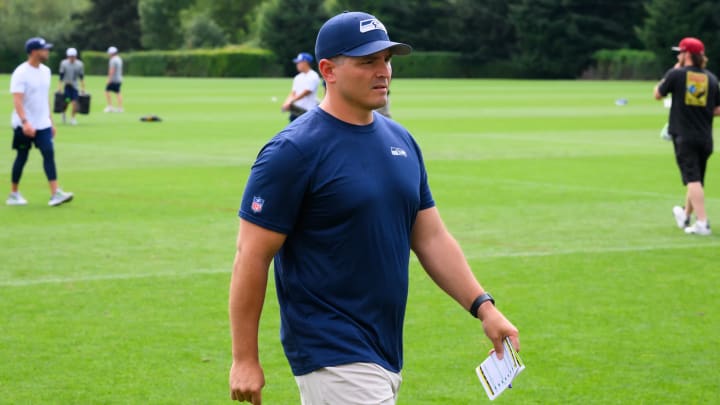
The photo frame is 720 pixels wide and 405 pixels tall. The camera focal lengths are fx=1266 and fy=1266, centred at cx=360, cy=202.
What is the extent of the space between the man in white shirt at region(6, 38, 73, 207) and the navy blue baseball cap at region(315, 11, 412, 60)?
459 inches

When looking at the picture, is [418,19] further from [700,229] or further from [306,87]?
[700,229]

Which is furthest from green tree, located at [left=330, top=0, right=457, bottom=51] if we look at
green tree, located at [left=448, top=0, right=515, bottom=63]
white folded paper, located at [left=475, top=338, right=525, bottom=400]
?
white folded paper, located at [left=475, top=338, right=525, bottom=400]

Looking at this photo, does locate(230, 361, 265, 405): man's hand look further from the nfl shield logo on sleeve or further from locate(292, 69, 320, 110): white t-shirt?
locate(292, 69, 320, 110): white t-shirt

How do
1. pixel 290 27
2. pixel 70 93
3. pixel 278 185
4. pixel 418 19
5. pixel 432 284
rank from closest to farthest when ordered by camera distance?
1. pixel 278 185
2. pixel 432 284
3. pixel 70 93
4. pixel 290 27
5. pixel 418 19

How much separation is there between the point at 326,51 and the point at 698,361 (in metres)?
4.45

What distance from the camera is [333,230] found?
4.34 meters

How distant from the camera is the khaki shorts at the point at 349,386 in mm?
4273

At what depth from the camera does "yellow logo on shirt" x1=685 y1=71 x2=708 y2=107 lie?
1338 centimetres

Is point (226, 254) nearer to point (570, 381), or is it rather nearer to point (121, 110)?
point (570, 381)

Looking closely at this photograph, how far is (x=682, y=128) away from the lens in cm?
1348

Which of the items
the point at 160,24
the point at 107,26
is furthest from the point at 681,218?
the point at 107,26

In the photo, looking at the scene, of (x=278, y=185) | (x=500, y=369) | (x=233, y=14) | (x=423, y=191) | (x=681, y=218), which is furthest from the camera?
(x=233, y=14)

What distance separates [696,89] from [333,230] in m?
9.84

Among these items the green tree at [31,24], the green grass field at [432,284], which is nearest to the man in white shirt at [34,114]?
the green grass field at [432,284]
